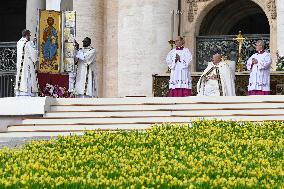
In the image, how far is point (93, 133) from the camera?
49.8 feet

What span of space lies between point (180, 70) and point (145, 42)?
357 centimetres

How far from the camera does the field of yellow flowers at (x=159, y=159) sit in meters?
9.43

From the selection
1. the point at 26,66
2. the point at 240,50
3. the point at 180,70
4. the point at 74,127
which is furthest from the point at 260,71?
the point at 74,127

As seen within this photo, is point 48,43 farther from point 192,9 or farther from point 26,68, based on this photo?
point 192,9

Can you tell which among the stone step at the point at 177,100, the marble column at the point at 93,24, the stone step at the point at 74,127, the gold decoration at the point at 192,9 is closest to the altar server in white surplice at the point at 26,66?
the stone step at the point at 177,100

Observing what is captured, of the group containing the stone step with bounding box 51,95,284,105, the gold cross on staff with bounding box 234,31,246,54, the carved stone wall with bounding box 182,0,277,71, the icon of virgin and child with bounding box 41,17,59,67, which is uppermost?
the carved stone wall with bounding box 182,0,277,71

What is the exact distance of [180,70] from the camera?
2347 cm

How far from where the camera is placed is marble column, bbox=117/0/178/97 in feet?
87.8

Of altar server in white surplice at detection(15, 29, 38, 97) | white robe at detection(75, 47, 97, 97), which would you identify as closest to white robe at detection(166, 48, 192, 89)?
white robe at detection(75, 47, 97, 97)

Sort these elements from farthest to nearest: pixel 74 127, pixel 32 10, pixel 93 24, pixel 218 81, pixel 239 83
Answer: pixel 32 10 → pixel 93 24 → pixel 239 83 → pixel 218 81 → pixel 74 127

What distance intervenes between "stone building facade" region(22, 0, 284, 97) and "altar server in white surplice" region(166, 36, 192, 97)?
3.06 metres

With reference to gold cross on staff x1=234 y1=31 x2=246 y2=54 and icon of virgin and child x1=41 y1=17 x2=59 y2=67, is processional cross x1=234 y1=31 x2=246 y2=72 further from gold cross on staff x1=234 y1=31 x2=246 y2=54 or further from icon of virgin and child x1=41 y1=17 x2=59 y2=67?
icon of virgin and child x1=41 y1=17 x2=59 y2=67

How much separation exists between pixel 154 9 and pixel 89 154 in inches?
577

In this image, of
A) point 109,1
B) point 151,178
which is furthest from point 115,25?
point 151,178
